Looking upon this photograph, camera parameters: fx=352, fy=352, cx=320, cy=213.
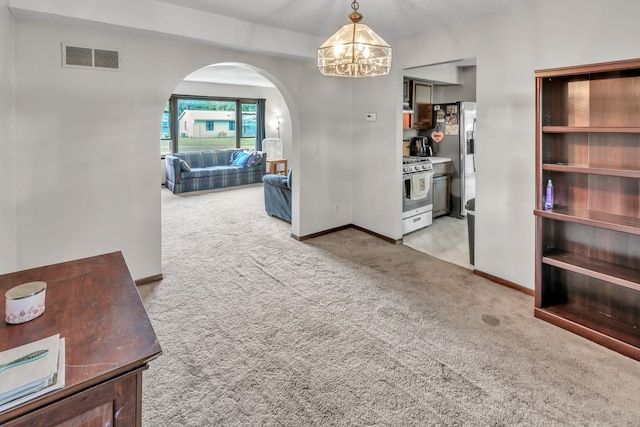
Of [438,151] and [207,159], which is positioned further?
[207,159]

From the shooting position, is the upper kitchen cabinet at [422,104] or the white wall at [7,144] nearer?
the white wall at [7,144]

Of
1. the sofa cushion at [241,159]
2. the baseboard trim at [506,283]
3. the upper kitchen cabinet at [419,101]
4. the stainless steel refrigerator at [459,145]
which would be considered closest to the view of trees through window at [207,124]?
the sofa cushion at [241,159]

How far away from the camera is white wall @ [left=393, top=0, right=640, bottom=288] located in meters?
2.63

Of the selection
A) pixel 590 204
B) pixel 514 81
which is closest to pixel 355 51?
pixel 514 81

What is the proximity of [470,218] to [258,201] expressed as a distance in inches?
178

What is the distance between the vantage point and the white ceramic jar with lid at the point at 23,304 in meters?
1.15

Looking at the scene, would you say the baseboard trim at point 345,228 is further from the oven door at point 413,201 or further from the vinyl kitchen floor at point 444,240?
the oven door at point 413,201

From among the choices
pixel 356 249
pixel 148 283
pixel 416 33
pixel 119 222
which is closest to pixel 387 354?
pixel 356 249

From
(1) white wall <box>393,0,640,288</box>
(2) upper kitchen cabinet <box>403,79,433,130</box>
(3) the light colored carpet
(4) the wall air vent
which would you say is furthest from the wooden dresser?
(2) upper kitchen cabinet <box>403,79,433,130</box>

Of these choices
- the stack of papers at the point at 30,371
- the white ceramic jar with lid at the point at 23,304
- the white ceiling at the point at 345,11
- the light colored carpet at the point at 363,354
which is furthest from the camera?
the white ceiling at the point at 345,11

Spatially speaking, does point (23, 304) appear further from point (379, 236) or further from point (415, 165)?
point (415, 165)

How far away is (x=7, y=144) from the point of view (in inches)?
104

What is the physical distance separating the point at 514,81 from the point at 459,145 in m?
2.73

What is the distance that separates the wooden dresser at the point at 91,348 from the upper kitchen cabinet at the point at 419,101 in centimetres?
526
